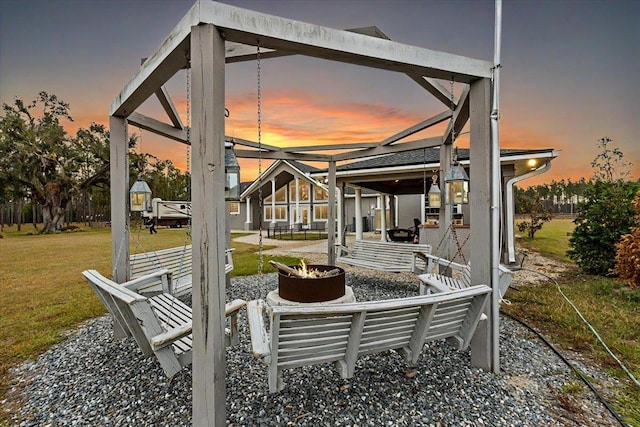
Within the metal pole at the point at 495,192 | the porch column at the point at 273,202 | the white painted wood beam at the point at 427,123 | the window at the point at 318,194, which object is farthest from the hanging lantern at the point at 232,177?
the porch column at the point at 273,202

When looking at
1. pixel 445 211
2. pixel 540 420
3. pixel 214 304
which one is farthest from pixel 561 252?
pixel 214 304

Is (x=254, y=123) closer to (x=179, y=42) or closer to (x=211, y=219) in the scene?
(x=179, y=42)

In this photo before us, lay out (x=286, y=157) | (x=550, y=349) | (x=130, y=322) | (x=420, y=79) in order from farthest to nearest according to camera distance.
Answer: (x=286, y=157) → (x=420, y=79) → (x=550, y=349) → (x=130, y=322)

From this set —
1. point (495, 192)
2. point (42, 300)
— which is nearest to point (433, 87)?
point (495, 192)

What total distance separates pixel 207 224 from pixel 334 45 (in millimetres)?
1561

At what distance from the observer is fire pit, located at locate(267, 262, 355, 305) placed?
3.79 m

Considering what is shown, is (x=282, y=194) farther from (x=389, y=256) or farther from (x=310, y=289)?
(x=310, y=289)

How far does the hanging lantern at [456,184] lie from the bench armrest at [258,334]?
2524 millimetres

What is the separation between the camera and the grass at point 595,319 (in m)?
2.54

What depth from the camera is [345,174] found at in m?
10.6

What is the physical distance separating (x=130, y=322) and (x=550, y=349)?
4114 mm

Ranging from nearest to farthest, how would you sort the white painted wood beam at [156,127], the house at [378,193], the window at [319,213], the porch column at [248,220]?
1. the white painted wood beam at [156,127]
2. the house at [378,193]
3. the window at [319,213]
4. the porch column at [248,220]

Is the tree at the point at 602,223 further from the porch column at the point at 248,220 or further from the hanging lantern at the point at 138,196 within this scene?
the porch column at the point at 248,220

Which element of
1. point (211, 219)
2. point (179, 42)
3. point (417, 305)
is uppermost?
point (179, 42)
